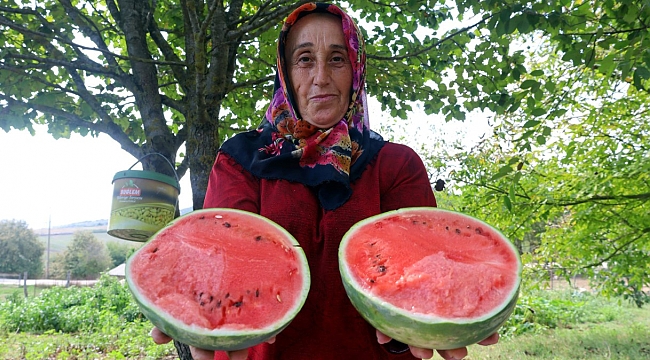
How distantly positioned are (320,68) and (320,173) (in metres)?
0.42

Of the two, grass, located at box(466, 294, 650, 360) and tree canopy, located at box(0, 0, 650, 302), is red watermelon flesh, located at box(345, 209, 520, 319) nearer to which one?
tree canopy, located at box(0, 0, 650, 302)

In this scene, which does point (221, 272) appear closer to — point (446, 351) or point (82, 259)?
point (446, 351)

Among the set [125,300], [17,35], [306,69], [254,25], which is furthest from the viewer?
[125,300]

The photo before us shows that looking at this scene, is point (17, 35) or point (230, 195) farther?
point (17, 35)

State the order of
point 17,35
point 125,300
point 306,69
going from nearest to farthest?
1. point 306,69
2. point 17,35
3. point 125,300

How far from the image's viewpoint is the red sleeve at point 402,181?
1.68 m

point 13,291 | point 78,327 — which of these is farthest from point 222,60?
point 13,291

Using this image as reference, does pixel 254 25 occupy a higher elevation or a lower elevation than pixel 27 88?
higher

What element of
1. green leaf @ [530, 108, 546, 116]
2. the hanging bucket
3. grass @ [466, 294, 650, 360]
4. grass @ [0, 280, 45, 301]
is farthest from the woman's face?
grass @ [0, 280, 45, 301]

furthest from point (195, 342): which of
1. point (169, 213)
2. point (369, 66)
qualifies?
point (369, 66)

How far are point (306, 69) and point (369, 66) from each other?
91.3 inches

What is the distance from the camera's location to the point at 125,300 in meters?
10.8

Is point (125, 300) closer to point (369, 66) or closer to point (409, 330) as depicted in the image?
point (369, 66)

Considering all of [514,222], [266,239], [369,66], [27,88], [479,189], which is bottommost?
[514,222]
